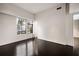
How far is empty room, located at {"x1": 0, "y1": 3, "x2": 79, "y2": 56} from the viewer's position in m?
3.21

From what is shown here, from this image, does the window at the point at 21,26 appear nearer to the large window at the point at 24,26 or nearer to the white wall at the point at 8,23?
the large window at the point at 24,26

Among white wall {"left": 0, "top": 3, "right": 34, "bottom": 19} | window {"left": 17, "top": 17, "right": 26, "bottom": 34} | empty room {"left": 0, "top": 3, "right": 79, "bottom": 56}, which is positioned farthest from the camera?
window {"left": 17, "top": 17, "right": 26, "bottom": 34}

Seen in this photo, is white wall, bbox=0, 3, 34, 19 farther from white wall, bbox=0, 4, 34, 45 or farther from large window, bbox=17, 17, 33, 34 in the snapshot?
large window, bbox=17, 17, 33, 34

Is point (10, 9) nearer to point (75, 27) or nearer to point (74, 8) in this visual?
point (74, 8)

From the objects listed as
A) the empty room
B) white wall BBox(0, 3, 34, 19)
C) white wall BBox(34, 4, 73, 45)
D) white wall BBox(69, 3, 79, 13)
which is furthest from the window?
white wall BBox(69, 3, 79, 13)

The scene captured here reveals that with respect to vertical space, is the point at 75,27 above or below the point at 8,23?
below

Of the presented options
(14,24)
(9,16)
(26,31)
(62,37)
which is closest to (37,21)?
(26,31)

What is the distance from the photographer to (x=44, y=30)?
5770 millimetres

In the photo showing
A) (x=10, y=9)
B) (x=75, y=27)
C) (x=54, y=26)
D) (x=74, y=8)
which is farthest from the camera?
(x=54, y=26)

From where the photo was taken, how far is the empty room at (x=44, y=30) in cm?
321

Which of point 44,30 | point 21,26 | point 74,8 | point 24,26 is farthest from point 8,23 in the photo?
point 74,8

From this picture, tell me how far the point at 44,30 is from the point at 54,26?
1175 mm

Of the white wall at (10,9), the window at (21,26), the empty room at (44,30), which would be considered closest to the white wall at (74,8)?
the empty room at (44,30)

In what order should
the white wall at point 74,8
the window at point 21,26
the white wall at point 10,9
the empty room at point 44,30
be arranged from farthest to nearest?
the window at point 21,26 → the white wall at point 10,9 → the white wall at point 74,8 → the empty room at point 44,30
